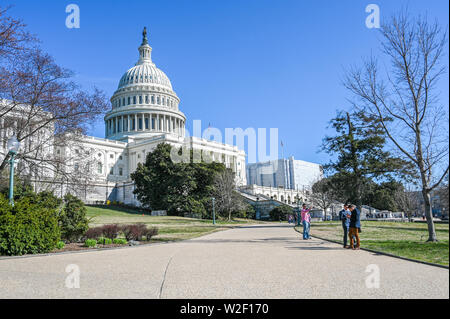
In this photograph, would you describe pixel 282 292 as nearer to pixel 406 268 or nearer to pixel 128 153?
pixel 406 268

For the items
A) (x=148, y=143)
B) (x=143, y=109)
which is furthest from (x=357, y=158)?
(x=143, y=109)

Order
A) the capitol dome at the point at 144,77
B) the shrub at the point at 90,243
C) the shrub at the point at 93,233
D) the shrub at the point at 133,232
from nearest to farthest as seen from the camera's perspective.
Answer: the shrub at the point at 90,243
the shrub at the point at 93,233
the shrub at the point at 133,232
the capitol dome at the point at 144,77

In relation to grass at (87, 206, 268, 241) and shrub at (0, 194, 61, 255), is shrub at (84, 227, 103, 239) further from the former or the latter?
shrub at (0, 194, 61, 255)

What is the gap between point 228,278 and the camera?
24.7ft

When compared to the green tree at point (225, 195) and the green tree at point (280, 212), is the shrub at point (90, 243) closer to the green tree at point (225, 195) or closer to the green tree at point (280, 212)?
the green tree at point (225, 195)

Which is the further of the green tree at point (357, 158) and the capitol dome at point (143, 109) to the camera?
the capitol dome at point (143, 109)

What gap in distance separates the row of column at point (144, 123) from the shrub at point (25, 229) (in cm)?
9322

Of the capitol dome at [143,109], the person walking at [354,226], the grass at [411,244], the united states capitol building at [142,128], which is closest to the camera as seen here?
the grass at [411,244]

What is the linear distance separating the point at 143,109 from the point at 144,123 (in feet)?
13.4

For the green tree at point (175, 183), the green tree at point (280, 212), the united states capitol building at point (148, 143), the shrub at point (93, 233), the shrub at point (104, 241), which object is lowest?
the green tree at point (280, 212)

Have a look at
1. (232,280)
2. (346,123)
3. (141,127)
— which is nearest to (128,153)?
(141,127)

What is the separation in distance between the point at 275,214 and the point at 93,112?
48012 mm

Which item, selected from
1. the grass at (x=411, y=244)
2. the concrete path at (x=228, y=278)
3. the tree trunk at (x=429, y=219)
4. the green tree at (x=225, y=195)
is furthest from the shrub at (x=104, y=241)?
the green tree at (x=225, y=195)

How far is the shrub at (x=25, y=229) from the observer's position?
12594 mm
